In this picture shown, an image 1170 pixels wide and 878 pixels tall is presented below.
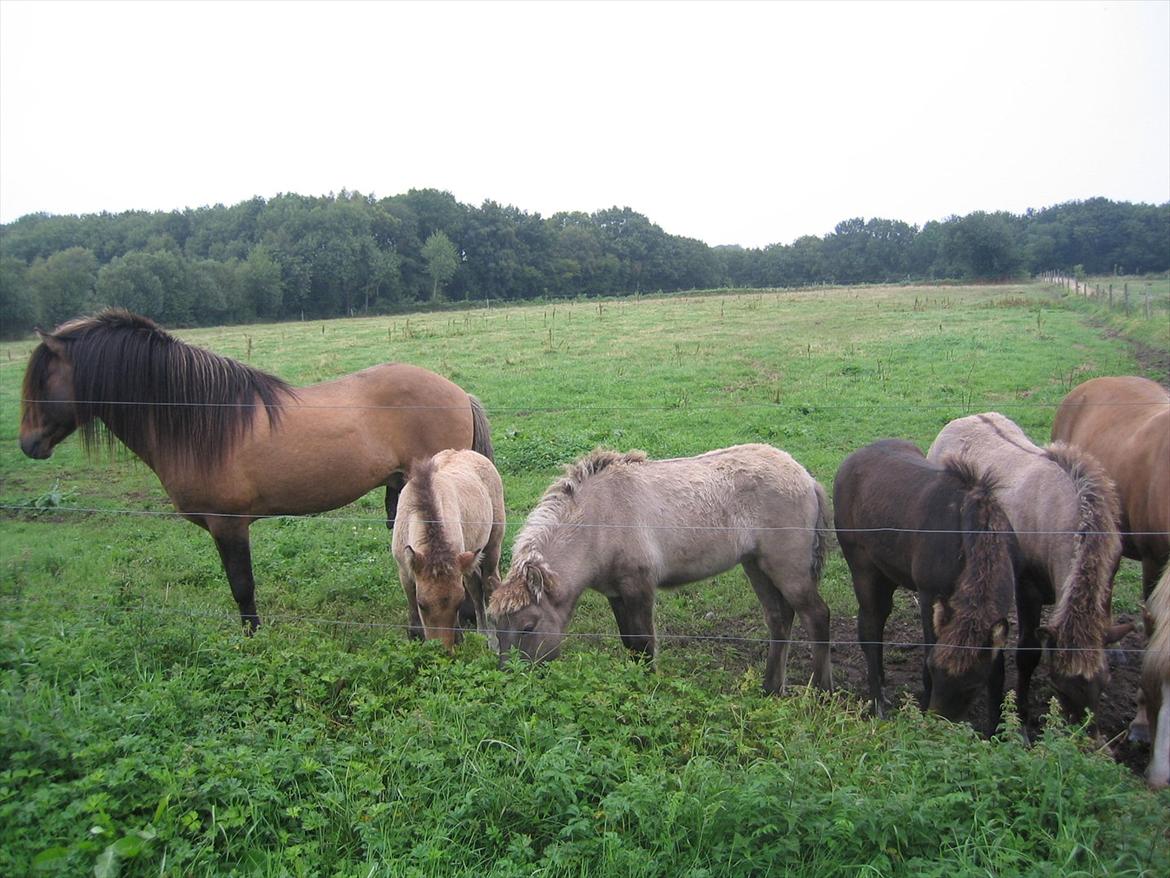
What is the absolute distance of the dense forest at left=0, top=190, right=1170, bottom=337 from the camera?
15.2 meters

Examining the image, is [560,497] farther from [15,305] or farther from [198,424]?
[15,305]

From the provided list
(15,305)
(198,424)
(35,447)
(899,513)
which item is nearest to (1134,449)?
(899,513)

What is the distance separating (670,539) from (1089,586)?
244 cm

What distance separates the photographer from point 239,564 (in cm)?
586

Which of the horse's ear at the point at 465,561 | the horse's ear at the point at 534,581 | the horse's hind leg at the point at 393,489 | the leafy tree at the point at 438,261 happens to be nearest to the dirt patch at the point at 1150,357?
the horse's hind leg at the point at 393,489

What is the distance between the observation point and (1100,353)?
16.7m

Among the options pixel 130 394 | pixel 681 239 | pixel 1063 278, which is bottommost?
pixel 130 394

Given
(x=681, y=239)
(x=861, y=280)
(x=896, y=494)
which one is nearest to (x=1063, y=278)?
(x=861, y=280)

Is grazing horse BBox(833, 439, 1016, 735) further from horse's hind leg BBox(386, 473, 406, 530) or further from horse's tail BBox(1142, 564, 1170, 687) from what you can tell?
horse's hind leg BBox(386, 473, 406, 530)

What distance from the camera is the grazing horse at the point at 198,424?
579 centimetres

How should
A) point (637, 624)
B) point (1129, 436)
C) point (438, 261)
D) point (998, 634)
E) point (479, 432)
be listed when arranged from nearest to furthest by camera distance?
point (998, 634), point (637, 624), point (1129, 436), point (479, 432), point (438, 261)

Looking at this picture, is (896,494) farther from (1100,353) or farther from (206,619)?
(1100,353)

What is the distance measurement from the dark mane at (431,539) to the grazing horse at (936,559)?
2825 mm

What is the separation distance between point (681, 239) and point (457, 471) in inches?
3204
